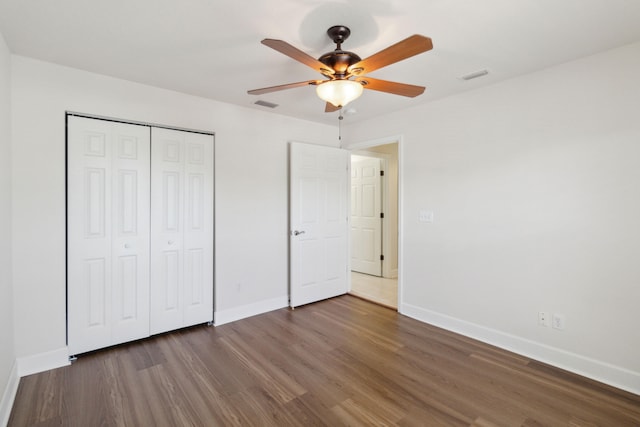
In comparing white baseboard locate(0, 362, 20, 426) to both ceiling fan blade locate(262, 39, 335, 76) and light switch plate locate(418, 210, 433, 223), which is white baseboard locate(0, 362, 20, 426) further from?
light switch plate locate(418, 210, 433, 223)

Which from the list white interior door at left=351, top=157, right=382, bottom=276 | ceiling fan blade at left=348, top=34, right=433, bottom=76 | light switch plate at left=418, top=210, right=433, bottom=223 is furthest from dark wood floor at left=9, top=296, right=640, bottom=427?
white interior door at left=351, top=157, right=382, bottom=276

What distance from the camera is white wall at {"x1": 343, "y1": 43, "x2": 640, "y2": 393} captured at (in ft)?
7.57

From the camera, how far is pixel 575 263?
99.2 inches

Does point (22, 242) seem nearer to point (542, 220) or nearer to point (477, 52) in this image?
point (477, 52)

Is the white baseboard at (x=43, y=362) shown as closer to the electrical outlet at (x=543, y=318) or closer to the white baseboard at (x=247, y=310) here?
the white baseboard at (x=247, y=310)

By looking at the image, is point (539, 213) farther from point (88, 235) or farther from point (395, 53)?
point (88, 235)

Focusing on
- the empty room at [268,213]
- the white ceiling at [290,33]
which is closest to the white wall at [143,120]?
the empty room at [268,213]

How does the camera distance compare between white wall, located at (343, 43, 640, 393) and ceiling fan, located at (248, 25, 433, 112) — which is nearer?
ceiling fan, located at (248, 25, 433, 112)

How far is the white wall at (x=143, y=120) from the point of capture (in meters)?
2.44

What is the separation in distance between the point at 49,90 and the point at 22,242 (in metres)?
1.25

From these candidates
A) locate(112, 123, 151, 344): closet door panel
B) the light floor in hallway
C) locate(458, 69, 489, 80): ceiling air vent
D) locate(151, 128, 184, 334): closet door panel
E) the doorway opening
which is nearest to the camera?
locate(458, 69, 489, 80): ceiling air vent

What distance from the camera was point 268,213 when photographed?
389 cm

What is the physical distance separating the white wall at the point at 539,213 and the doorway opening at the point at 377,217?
177 centimetres

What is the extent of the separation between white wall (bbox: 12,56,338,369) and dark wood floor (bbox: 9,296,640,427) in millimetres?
594
